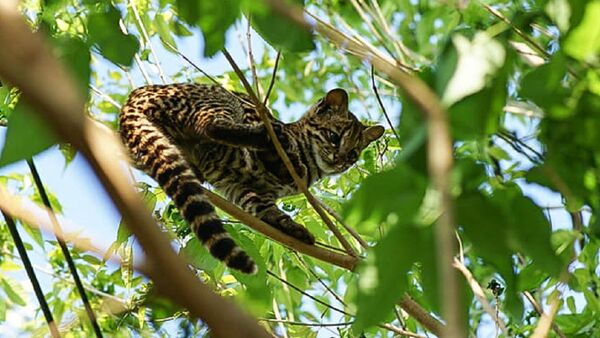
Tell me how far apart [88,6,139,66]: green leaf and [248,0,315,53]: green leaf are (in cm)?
25

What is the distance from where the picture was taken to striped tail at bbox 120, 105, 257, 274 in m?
2.94

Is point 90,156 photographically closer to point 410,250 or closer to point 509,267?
point 410,250

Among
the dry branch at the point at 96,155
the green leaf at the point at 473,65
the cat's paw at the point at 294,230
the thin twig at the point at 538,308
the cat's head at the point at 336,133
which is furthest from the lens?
the cat's head at the point at 336,133

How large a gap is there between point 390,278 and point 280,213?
2.94 m

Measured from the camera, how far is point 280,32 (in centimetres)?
139

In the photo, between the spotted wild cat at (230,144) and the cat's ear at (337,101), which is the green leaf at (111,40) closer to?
the spotted wild cat at (230,144)

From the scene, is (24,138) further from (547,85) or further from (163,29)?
(163,29)

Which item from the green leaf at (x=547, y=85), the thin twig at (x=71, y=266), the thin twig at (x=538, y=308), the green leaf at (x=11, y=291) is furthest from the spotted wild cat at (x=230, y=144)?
the green leaf at (x=547, y=85)

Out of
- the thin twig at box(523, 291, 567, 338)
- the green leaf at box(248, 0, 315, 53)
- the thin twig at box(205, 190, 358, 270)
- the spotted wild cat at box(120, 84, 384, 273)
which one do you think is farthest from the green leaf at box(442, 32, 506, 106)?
the spotted wild cat at box(120, 84, 384, 273)

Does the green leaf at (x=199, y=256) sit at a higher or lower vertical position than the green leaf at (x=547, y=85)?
higher

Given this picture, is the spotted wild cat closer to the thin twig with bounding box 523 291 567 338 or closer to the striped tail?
the striped tail

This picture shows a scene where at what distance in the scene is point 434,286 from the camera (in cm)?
118

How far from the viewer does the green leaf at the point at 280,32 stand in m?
1.38

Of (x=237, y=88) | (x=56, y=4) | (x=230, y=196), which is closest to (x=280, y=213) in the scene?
(x=230, y=196)
